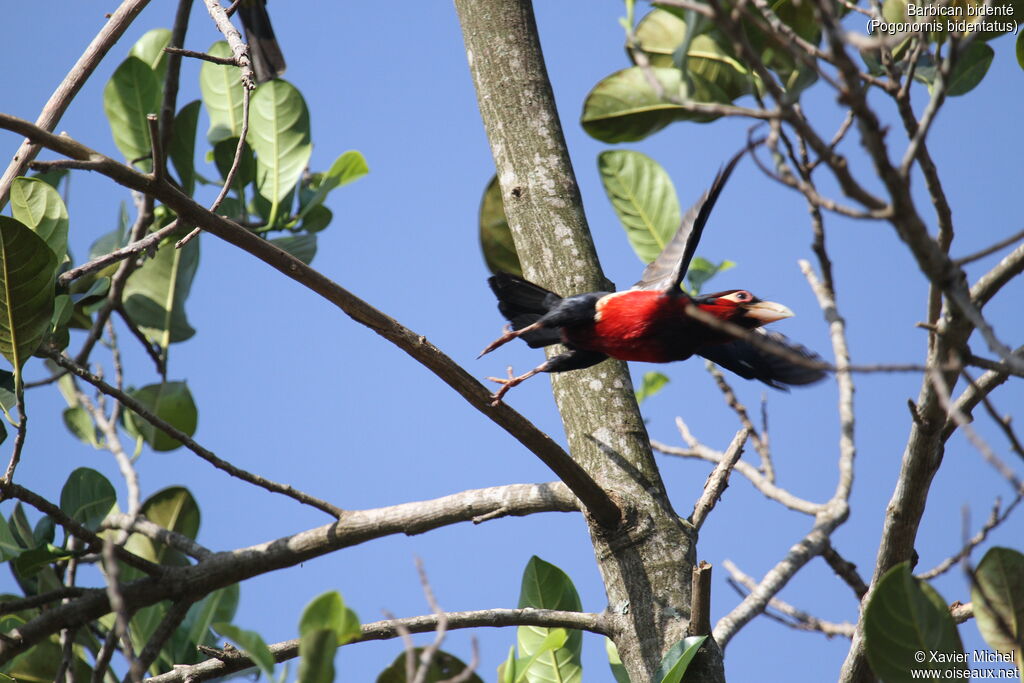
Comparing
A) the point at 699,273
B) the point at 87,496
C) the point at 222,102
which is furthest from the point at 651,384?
the point at 87,496

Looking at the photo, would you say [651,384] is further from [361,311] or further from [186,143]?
[361,311]

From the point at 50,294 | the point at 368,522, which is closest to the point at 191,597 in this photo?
the point at 368,522

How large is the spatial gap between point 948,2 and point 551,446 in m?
1.10

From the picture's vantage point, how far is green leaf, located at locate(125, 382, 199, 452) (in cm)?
313

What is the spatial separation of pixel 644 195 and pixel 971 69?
0.96 meters

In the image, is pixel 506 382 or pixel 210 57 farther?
pixel 506 382

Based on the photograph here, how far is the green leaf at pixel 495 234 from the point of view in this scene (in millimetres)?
2809

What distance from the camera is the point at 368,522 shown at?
7.47ft

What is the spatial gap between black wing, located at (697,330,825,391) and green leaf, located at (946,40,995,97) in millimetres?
702

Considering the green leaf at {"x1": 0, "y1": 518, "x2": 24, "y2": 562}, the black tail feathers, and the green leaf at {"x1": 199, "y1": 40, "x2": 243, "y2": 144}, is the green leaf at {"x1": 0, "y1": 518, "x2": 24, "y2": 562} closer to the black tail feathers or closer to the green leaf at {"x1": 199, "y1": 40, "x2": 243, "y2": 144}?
the black tail feathers

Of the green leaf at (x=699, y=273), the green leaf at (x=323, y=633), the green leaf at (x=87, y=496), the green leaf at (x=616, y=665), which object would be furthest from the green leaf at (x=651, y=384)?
the green leaf at (x=323, y=633)

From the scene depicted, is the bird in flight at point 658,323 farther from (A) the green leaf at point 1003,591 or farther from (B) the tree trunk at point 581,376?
(A) the green leaf at point 1003,591

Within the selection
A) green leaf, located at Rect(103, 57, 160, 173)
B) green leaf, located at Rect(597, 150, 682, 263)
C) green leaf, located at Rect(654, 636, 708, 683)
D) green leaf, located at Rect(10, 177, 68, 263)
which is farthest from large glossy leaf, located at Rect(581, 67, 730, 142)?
green leaf, located at Rect(103, 57, 160, 173)

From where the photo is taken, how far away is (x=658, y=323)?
7.31 ft
